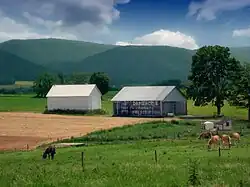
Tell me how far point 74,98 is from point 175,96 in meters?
19.9

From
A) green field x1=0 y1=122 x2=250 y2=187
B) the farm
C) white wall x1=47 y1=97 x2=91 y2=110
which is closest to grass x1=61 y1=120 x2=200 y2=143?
the farm

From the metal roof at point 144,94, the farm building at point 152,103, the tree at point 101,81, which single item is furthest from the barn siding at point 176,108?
the tree at point 101,81

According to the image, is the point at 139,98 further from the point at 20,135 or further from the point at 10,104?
the point at 10,104

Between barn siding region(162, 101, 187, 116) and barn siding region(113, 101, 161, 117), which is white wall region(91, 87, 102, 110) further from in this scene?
barn siding region(162, 101, 187, 116)

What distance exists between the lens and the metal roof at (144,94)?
8124 cm

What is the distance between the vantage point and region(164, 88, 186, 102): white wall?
81262 mm

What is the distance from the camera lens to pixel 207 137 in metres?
39.7

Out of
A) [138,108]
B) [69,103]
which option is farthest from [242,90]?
[69,103]

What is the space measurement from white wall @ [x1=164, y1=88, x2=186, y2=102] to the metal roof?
492 millimetres

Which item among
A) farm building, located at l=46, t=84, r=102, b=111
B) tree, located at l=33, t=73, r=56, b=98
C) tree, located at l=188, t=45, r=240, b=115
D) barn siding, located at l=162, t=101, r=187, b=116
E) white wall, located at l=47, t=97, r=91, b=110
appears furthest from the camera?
tree, located at l=33, t=73, r=56, b=98

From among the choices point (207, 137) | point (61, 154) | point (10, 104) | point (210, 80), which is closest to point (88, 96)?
point (210, 80)

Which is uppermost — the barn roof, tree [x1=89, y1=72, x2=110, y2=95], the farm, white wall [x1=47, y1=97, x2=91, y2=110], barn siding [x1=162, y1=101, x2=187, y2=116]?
tree [x1=89, y1=72, x2=110, y2=95]

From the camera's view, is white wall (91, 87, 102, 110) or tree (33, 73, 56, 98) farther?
tree (33, 73, 56, 98)

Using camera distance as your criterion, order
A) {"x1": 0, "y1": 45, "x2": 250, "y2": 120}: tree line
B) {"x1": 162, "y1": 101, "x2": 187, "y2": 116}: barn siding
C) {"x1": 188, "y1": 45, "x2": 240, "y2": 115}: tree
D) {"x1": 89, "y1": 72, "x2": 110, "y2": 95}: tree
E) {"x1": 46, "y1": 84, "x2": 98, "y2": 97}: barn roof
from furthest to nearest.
A: {"x1": 89, "y1": 72, "x2": 110, "y2": 95}: tree
{"x1": 46, "y1": 84, "x2": 98, "y2": 97}: barn roof
{"x1": 162, "y1": 101, "x2": 187, "y2": 116}: barn siding
{"x1": 188, "y1": 45, "x2": 240, "y2": 115}: tree
{"x1": 0, "y1": 45, "x2": 250, "y2": 120}: tree line
